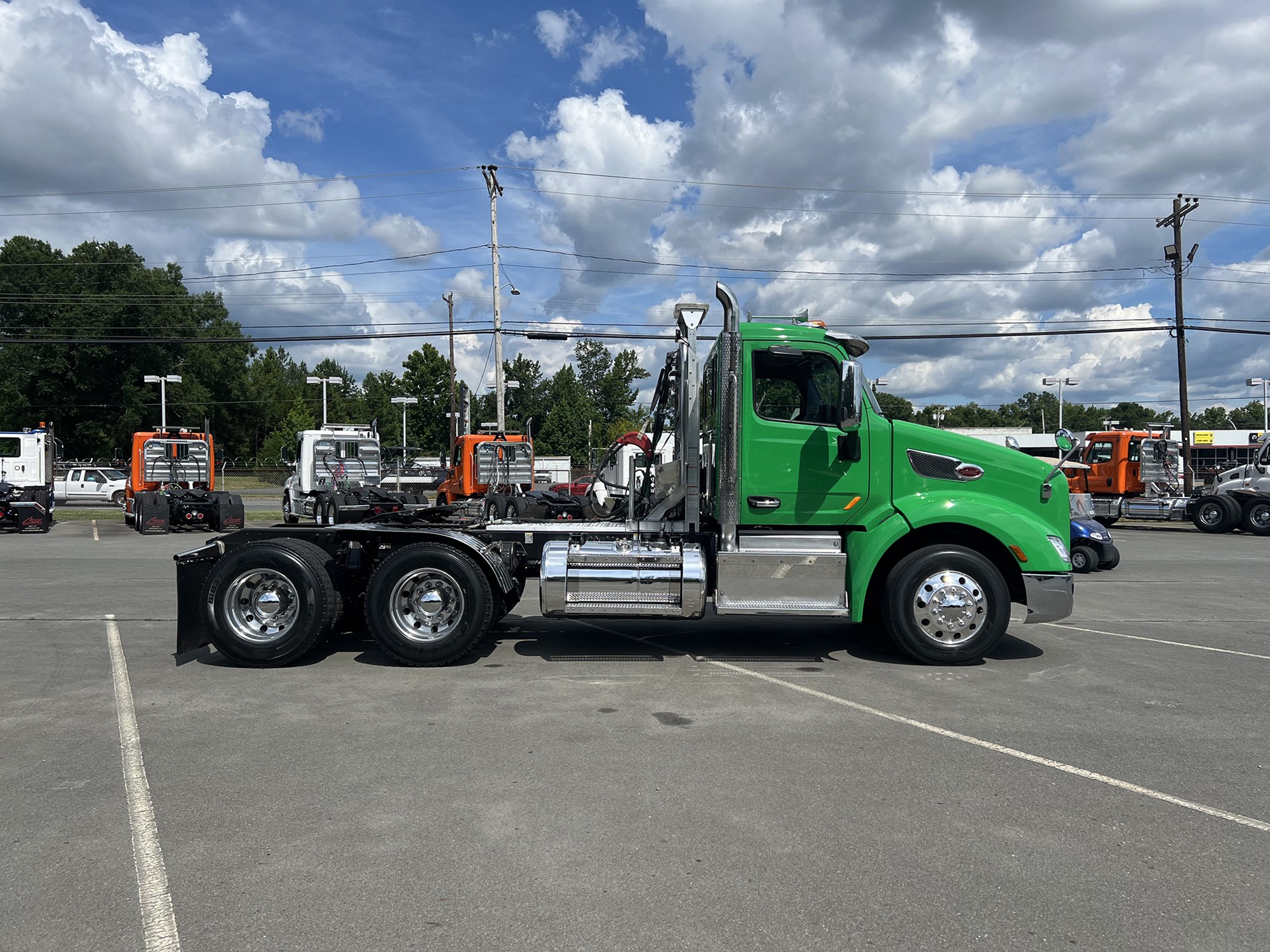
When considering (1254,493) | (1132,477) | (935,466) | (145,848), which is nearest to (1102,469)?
(1132,477)

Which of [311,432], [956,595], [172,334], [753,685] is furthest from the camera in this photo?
[172,334]

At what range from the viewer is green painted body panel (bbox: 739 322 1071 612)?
7496mm

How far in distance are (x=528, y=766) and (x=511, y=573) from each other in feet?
10.7

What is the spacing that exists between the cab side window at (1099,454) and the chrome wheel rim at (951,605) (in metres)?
22.5

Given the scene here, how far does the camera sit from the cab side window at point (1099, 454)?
26750 millimetres

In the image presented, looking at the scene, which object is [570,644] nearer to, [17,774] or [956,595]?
[956,595]

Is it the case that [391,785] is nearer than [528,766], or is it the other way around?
[391,785]

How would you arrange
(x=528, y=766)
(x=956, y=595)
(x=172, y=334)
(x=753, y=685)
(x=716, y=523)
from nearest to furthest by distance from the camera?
(x=528, y=766)
(x=753, y=685)
(x=956, y=595)
(x=716, y=523)
(x=172, y=334)

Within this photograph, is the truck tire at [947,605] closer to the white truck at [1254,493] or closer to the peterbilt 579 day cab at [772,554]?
the peterbilt 579 day cab at [772,554]

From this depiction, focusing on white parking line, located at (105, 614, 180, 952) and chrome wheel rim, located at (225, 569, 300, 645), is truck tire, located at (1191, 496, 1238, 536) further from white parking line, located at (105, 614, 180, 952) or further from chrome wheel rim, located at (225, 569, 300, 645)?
white parking line, located at (105, 614, 180, 952)

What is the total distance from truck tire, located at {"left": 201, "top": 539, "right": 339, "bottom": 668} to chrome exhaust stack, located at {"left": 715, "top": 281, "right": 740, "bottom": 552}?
3.41m

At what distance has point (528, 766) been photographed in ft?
16.0

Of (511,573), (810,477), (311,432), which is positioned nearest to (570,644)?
(511,573)

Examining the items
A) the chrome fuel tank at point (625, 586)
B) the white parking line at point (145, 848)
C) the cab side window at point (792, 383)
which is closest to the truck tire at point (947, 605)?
the cab side window at point (792, 383)
